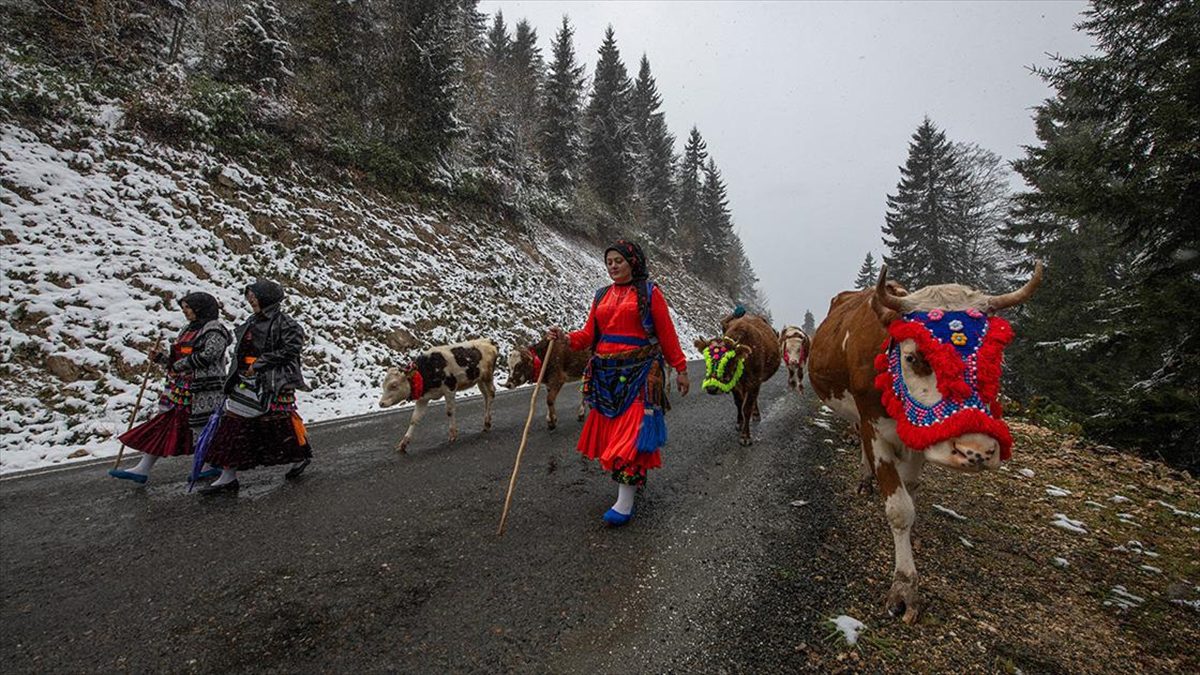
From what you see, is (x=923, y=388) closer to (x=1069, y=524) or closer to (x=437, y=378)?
(x=1069, y=524)

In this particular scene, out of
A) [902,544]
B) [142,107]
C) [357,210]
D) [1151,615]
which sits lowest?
[1151,615]

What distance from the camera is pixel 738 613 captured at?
255 centimetres

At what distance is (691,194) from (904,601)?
44804mm

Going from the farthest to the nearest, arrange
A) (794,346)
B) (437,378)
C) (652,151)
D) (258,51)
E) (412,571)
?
1. (652,151)
2. (258,51)
3. (794,346)
4. (437,378)
5. (412,571)

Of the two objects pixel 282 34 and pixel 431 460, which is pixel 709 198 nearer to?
pixel 282 34

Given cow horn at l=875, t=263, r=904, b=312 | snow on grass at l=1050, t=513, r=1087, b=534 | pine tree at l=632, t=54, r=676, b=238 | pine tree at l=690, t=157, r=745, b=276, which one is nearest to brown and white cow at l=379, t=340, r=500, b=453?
cow horn at l=875, t=263, r=904, b=312

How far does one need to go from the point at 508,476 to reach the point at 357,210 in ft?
44.8

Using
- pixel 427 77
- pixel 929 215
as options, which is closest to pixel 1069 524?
pixel 427 77

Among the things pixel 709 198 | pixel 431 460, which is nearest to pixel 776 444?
pixel 431 460

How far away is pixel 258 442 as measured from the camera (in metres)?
4.55

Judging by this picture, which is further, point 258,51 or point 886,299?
point 258,51

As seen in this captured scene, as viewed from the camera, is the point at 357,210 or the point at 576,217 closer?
the point at 357,210

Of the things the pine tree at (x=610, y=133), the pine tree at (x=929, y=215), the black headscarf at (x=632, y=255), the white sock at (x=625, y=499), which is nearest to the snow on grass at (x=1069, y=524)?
the white sock at (x=625, y=499)

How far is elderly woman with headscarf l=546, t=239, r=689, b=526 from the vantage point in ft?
12.2
